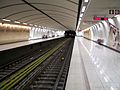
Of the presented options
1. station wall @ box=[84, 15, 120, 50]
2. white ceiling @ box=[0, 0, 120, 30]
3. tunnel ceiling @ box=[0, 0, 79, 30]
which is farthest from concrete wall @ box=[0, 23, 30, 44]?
station wall @ box=[84, 15, 120, 50]

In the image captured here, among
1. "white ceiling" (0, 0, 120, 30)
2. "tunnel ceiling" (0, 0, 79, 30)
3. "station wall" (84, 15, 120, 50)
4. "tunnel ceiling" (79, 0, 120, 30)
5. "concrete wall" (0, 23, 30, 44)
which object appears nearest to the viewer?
"tunnel ceiling" (79, 0, 120, 30)

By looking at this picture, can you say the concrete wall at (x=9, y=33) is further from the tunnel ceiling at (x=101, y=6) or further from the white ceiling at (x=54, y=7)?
the tunnel ceiling at (x=101, y=6)

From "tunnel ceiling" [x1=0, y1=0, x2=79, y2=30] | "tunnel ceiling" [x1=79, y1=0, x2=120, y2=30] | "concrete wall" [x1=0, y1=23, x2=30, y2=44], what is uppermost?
"tunnel ceiling" [x1=79, y1=0, x2=120, y2=30]

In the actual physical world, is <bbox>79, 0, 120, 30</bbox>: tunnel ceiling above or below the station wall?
above

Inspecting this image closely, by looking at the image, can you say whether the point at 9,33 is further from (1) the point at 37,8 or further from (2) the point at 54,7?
(2) the point at 54,7

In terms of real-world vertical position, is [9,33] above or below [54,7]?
below

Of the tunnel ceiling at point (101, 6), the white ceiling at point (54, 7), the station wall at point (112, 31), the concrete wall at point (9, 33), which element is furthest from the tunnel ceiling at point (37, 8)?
the station wall at point (112, 31)

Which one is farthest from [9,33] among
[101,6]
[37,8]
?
[101,6]

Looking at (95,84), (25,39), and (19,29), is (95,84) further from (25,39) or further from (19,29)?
(25,39)

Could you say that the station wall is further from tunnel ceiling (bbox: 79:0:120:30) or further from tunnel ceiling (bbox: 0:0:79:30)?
tunnel ceiling (bbox: 0:0:79:30)

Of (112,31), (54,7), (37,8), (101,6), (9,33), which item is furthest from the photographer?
(9,33)

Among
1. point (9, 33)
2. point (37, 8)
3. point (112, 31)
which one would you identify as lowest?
point (9, 33)

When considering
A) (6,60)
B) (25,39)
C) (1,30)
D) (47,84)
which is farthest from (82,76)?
(25,39)

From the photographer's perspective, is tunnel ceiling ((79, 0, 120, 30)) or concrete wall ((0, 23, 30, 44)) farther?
concrete wall ((0, 23, 30, 44))
